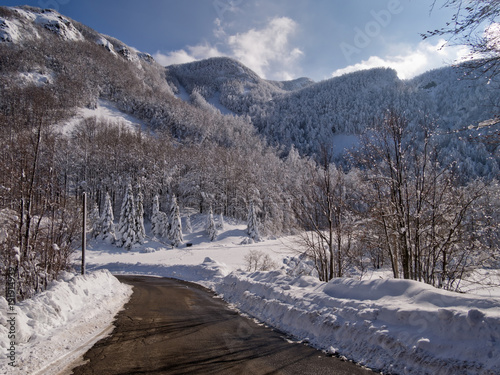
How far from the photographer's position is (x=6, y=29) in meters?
158

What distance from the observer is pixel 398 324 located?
4988mm

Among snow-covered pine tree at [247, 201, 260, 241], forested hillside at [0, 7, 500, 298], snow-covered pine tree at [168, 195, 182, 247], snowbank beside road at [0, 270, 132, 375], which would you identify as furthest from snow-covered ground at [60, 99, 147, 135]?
snowbank beside road at [0, 270, 132, 375]

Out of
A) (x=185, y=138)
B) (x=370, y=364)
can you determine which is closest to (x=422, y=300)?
(x=370, y=364)

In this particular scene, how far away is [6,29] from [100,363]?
225935mm

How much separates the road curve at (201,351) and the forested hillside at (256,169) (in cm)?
450

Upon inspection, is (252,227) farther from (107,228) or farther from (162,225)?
(107,228)

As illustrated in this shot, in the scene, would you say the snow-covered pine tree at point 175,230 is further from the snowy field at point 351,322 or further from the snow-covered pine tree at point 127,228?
the snowy field at point 351,322

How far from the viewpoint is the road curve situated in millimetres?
4500

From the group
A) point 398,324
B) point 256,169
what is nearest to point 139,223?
point 256,169

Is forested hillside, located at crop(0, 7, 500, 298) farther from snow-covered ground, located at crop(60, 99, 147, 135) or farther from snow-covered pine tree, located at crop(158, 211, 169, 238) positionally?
snow-covered pine tree, located at crop(158, 211, 169, 238)

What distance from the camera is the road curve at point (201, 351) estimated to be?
4.50 m

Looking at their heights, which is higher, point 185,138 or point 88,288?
point 185,138

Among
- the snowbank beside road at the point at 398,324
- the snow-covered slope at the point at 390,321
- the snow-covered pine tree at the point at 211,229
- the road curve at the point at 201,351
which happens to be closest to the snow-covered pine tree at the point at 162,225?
the snow-covered pine tree at the point at 211,229

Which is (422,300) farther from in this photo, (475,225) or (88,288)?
(88,288)
